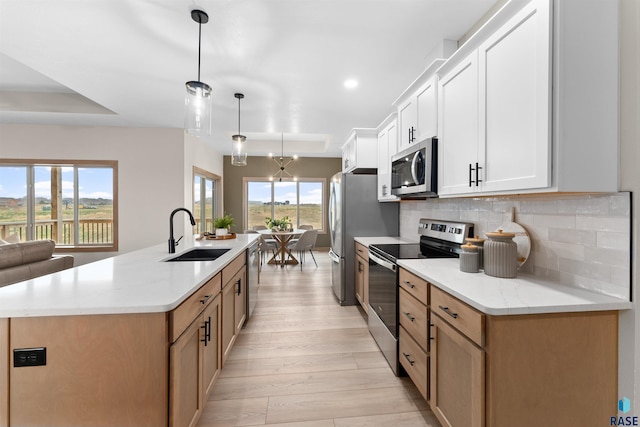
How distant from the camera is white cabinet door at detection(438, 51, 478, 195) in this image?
1.57 meters

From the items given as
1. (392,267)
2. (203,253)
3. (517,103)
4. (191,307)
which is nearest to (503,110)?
(517,103)

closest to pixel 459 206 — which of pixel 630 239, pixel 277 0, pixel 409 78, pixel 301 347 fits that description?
pixel 630 239

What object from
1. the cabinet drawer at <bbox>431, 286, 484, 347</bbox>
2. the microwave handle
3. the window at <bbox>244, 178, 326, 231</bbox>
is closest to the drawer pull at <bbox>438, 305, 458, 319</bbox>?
the cabinet drawer at <bbox>431, 286, 484, 347</bbox>

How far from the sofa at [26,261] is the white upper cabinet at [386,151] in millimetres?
3554

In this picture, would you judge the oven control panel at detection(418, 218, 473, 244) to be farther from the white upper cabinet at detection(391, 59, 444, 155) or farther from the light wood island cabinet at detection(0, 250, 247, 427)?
the light wood island cabinet at detection(0, 250, 247, 427)

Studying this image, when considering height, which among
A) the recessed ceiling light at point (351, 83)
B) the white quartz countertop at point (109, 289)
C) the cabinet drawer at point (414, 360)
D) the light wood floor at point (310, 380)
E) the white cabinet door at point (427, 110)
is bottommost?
the light wood floor at point (310, 380)

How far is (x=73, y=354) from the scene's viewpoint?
3.56 ft

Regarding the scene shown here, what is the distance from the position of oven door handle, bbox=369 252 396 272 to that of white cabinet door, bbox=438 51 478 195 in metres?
0.65

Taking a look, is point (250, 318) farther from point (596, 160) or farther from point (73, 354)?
point (596, 160)

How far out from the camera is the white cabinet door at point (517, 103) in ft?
3.76

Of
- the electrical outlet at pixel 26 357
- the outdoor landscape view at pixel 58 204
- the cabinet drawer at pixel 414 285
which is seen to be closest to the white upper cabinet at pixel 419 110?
the cabinet drawer at pixel 414 285

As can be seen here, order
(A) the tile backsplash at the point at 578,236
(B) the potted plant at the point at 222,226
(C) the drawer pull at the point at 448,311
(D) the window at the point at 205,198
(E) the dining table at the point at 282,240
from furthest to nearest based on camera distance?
1. (D) the window at the point at 205,198
2. (E) the dining table at the point at 282,240
3. (B) the potted plant at the point at 222,226
4. (C) the drawer pull at the point at 448,311
5. (A) the tile backsplash at the point at 578,236

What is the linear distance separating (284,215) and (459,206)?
598cm

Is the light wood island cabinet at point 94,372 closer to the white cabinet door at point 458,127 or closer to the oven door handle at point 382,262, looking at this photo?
the oven door handle at point 382,262
